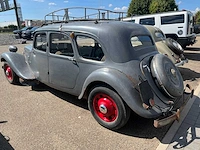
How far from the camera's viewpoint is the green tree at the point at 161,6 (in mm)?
35719

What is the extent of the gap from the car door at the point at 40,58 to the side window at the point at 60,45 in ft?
0.68

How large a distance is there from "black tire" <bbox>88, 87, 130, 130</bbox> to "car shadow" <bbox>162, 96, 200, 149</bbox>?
2.39 feet

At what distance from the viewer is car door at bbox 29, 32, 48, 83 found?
402cm

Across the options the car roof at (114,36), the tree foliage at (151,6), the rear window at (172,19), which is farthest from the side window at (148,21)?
the tree foliage at (151,6)

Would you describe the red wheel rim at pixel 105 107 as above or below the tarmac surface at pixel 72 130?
above

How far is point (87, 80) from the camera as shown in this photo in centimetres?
312

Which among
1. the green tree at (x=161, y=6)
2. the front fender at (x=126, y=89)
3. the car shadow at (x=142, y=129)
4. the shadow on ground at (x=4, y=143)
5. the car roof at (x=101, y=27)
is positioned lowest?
the car shadow at (x=142, y=129)

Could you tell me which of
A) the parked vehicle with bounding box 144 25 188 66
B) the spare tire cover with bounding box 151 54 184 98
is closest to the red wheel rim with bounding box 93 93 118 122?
the spare tire cover with bounding box 151 54 184 98

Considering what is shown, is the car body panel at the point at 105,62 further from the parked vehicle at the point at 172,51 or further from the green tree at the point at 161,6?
the green tree at the point at 161,6

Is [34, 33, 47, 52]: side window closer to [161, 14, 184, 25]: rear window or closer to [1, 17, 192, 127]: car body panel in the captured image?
[1, 17, 192, 127]: car body panel

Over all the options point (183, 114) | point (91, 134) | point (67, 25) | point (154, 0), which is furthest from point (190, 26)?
point (154, 0)

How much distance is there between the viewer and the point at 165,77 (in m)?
2.82

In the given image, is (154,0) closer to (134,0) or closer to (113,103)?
(134,0)

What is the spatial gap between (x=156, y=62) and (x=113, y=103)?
0.97m
